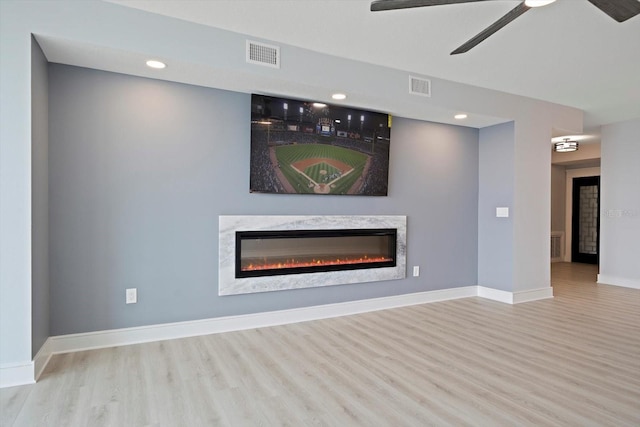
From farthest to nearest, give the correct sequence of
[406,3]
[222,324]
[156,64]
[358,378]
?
[222,324], [156,64], [358,378], [406,3]

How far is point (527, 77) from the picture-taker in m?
3.99

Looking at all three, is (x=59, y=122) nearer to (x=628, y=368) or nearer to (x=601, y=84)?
(x=628, y=368)

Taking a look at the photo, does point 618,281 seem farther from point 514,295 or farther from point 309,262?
point 309,262

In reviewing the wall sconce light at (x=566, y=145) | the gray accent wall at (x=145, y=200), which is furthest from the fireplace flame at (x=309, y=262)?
the wall sconce light at (x=566, y=145)

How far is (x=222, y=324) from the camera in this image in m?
3.51

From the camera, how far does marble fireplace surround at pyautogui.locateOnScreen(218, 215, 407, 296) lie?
353 centimetres

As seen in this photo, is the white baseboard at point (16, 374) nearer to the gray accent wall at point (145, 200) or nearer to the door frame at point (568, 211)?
the gray accent wall at point (145, 200)

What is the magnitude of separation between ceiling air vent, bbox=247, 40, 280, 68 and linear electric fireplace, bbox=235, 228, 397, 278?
1.56 meters

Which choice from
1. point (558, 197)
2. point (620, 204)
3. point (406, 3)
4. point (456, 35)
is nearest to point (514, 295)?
point (620, 204)

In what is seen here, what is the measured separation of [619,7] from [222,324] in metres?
3.73

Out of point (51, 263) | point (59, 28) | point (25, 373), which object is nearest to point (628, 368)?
point (25, 373)

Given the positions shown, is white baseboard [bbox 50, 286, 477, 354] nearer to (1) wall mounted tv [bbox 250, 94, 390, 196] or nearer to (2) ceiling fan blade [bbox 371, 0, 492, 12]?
(1) wall mounted tv [bbox 250, 94, 390, 196]

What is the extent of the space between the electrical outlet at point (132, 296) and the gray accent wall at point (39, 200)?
1.83 feet

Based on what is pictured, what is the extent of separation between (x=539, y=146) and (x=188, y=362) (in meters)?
4.83
